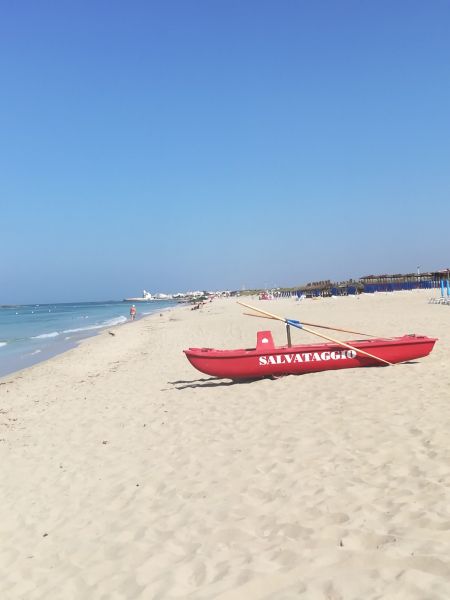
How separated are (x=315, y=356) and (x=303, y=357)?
0.24m

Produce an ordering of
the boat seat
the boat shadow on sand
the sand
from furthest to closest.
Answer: the boat shadow on sand, the boat seat, the sand

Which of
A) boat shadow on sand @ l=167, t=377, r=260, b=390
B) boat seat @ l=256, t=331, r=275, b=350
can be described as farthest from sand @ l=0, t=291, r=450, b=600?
boat seat @ l=256, t=331, r=275, b=350

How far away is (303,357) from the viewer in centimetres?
920

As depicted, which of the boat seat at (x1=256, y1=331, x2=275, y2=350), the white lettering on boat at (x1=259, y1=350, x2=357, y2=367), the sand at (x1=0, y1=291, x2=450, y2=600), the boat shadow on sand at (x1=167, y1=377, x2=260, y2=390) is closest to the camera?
the sand at (x1=0, y1=291, x2=450, y2=600)

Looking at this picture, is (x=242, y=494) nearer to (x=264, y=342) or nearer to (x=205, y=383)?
(x=264, y=342)

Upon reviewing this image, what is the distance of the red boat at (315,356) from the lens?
9.18 meters

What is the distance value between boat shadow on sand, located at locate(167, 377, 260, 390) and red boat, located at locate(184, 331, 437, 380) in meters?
0.35

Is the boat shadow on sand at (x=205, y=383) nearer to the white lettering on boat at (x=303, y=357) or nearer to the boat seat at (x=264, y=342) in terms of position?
the white lettering on boat at (x=303, y=357)

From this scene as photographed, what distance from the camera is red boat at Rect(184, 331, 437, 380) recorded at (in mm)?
9180

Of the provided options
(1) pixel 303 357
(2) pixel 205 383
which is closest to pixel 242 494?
(1) pixel 303 357

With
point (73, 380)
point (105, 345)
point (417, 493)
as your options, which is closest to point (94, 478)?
point (417, 493)

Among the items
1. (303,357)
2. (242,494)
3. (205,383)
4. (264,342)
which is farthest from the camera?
(205,383)

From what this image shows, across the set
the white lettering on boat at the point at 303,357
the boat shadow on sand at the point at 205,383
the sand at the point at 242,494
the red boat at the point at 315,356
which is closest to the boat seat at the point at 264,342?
the red boat at the point at 315,356

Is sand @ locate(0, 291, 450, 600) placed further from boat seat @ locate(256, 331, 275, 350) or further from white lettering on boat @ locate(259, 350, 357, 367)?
boat seat @ locate(256, 331, 275, 350)
